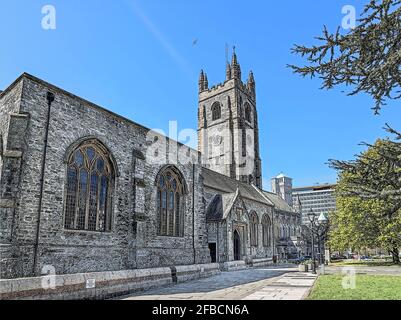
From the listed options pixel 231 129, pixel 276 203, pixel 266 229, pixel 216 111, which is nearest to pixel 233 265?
pixel 266 229

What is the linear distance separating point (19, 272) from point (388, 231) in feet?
99.3

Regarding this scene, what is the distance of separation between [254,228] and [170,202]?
68.8 feet

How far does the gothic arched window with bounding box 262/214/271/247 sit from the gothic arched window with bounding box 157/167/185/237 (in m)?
22.8

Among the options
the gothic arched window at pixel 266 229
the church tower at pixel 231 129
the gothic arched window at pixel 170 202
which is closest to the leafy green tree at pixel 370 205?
the gothic arched window at pixel 266 229

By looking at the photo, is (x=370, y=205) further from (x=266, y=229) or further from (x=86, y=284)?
(x=86, y=284)

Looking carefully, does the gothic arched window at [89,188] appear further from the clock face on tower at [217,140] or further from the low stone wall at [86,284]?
the clock face on tower at [217,140]

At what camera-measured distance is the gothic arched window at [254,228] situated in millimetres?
38719

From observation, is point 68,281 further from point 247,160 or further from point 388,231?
point 247,160

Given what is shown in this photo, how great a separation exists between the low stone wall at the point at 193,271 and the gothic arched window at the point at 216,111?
36768mm

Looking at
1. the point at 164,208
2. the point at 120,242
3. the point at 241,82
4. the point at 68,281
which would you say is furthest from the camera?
the point at 241,82

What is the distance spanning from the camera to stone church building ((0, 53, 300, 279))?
12.8 metres

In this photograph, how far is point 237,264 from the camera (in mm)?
28828

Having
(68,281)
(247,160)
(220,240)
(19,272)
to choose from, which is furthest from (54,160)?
(247,160)

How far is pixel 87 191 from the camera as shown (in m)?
16.0
